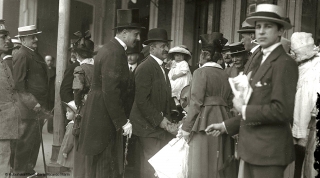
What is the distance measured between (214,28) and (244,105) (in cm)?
742

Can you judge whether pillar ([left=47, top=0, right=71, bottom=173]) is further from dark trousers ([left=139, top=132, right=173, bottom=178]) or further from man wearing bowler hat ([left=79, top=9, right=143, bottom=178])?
man wearing bowler hat ([left=79, top=9, right=143, bottom=178])

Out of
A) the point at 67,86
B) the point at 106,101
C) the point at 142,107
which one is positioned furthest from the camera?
the point at 67,86

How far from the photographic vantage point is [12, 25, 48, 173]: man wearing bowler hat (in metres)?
6.61

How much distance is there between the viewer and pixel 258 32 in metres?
→ 3.61

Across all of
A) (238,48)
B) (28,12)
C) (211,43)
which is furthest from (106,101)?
(28,12)

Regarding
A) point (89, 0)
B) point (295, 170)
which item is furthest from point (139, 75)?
point (89, 0)

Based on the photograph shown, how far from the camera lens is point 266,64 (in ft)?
11.5

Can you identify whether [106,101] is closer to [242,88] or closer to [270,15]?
[242,88]

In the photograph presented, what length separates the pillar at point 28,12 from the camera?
12789 mm

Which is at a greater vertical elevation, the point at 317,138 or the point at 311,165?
the point at 317,138

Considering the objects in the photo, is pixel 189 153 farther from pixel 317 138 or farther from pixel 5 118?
pixel 5 118

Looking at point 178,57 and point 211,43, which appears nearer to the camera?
point 211,43

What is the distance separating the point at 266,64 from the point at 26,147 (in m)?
4.49

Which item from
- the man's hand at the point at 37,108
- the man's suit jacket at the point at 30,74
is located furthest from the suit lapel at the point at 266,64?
the man's suit jacket at the point at 30,74
